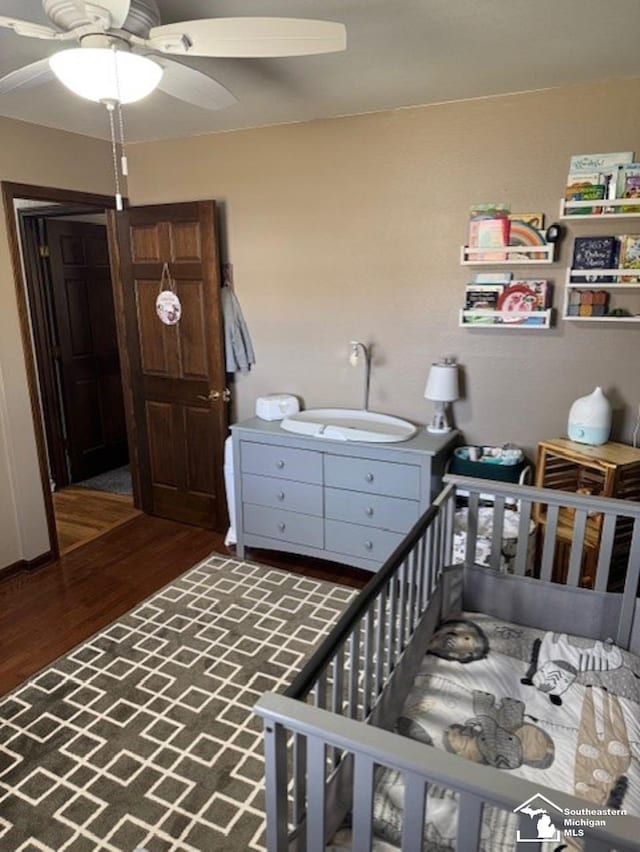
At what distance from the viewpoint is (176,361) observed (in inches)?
146

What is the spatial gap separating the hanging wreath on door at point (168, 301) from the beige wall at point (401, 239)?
0.41 m

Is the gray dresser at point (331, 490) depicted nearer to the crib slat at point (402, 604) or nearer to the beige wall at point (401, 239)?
→ the beige wall at point (401, 239)

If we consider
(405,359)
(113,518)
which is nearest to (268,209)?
(405,359)

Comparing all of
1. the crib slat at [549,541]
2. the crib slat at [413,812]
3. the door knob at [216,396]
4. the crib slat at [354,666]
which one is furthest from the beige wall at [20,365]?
the crib slat at [413,812]

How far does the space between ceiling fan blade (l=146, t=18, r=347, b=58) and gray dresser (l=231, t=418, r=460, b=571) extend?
181 centimetres

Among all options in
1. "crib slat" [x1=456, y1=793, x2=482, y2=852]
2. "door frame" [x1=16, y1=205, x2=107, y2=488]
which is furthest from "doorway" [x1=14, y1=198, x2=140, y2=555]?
"crib slat" [x1=456, y1=793, x2=482, y2=852]

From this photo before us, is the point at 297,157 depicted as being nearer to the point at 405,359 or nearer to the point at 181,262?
the point at 181,262

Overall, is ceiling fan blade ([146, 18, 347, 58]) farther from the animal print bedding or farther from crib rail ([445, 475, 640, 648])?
the animal print bedding

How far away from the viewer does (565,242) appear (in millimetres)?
2738

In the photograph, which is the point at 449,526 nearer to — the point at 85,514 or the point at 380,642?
the point at 380,642

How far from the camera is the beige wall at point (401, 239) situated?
2.72 m

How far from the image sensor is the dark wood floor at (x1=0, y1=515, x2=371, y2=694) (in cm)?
268

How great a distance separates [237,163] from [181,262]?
2.19 feet

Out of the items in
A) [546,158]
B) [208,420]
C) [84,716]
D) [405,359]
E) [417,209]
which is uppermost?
[546,158]
